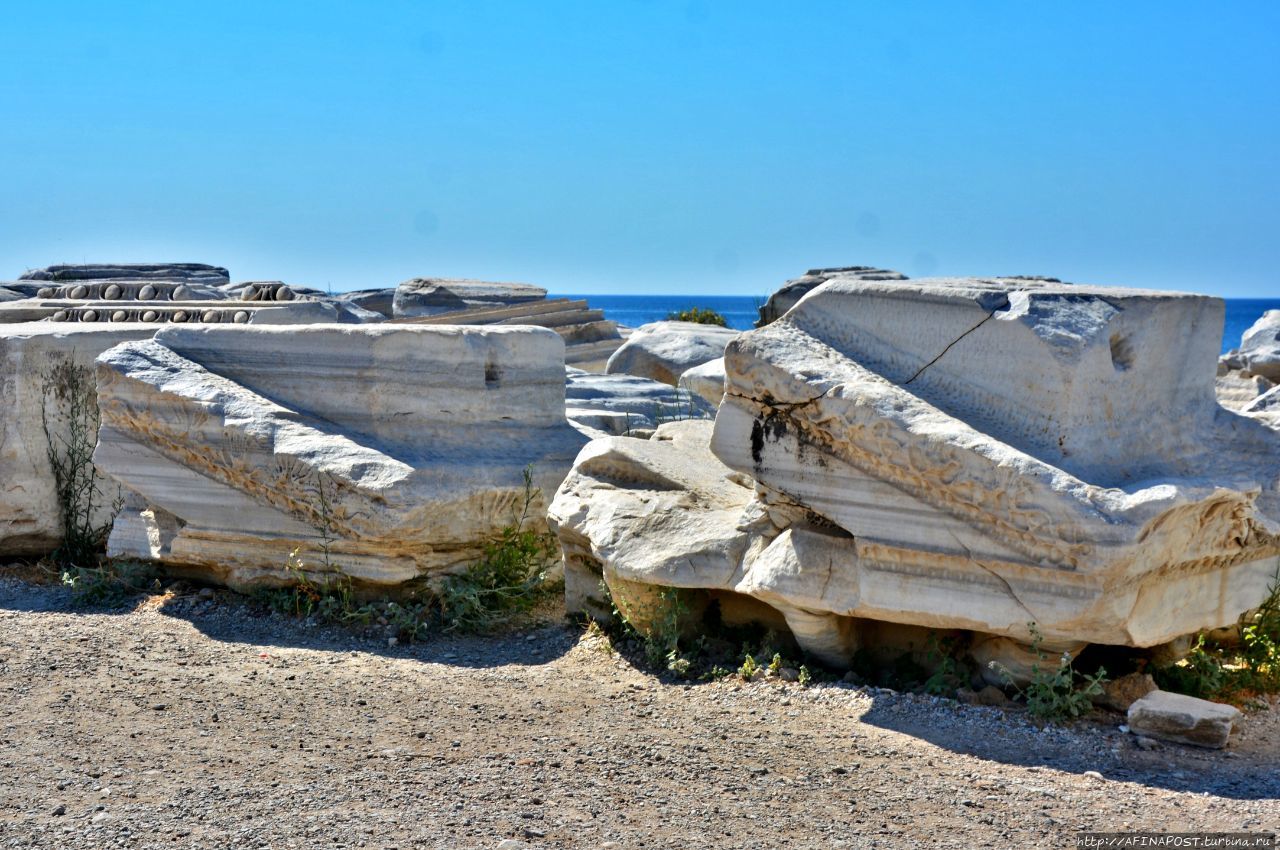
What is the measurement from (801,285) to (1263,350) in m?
6.20

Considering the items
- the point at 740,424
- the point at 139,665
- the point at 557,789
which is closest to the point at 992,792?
the point at 557,789

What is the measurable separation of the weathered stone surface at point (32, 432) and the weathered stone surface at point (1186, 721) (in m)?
4.94

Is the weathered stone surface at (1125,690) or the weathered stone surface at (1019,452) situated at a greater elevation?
the weathered stone surface at (1019,452)

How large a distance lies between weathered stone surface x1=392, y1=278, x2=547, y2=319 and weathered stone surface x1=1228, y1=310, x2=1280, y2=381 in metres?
8.55

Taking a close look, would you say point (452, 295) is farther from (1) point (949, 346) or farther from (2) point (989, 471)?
(2) point (989, 471)

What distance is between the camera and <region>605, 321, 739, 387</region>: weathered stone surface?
Answer: 11430 millimetres

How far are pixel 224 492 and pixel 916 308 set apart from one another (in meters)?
3.06

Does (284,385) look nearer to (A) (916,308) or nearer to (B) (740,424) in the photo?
(B) (740,424)

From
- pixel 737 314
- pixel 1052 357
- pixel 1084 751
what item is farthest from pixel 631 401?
pixel 737 314

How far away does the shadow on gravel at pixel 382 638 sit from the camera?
5066 millimetres

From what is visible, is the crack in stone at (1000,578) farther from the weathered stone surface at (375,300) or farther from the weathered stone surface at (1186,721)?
the weathered stone surface at (375,300)

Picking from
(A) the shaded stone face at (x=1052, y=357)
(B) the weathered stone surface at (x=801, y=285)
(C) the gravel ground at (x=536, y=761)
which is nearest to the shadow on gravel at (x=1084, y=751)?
(C) the gravel ground at (x=536, y=761)

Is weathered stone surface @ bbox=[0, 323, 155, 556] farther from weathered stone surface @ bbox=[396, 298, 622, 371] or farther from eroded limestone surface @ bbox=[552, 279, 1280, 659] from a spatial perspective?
weathered stone surface @ bbox=[396, 298, 622, 371]

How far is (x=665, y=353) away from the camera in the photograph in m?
11.5
